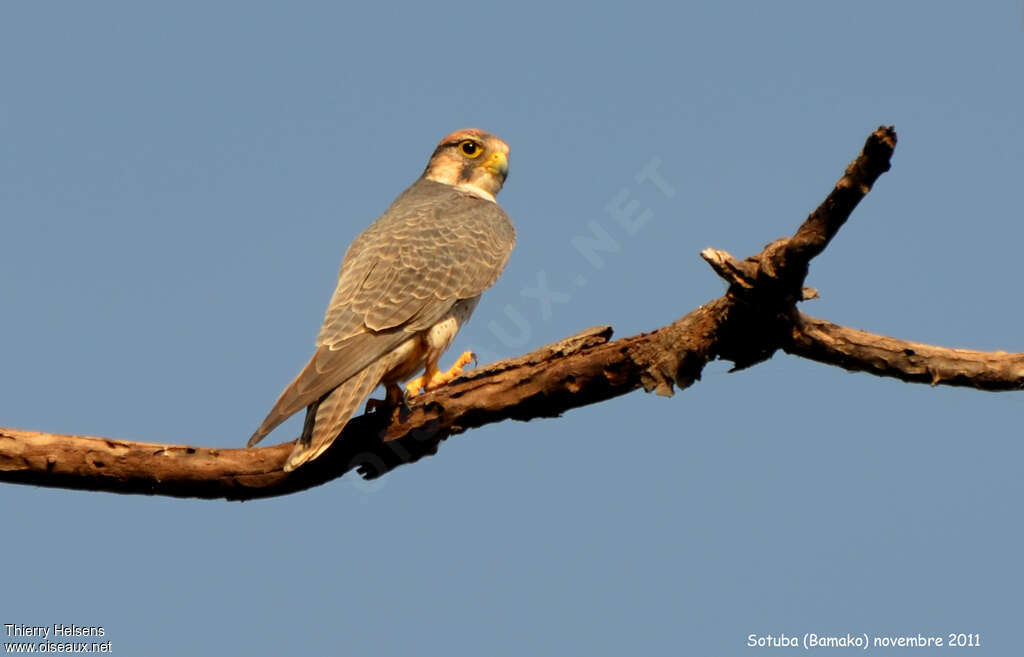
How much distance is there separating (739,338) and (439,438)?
78.4 inches

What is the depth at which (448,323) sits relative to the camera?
7141 mm

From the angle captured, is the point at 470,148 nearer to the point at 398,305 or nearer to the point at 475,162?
the point at 475,162

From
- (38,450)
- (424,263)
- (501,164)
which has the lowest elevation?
(38,450)

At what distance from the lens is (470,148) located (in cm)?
919

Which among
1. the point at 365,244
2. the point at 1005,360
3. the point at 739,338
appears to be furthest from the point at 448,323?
the point at 1005,360

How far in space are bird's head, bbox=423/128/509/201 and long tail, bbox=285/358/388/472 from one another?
3136 millimetres

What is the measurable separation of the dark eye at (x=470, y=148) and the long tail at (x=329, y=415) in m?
3.29

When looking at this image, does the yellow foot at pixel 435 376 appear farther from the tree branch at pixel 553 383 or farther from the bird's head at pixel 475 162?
the bird's head at pixel 475 162

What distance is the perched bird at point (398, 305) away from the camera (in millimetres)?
6137

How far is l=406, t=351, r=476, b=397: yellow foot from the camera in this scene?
23.3ft

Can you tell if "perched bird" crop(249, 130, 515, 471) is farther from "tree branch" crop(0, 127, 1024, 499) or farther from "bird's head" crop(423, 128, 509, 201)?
"bird's head" crop(423, 128, 509, 201)

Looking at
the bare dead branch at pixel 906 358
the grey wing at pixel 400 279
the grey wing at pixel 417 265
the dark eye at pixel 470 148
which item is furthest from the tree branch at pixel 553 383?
the dark eye at pixel 470 148

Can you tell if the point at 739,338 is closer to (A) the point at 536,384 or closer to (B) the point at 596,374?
(B) the point at 596,374


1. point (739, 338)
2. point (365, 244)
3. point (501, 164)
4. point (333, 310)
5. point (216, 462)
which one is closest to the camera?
point (739, 338)
